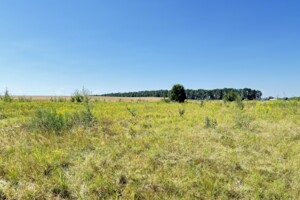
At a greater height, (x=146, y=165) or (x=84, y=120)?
(x=84, y=120)

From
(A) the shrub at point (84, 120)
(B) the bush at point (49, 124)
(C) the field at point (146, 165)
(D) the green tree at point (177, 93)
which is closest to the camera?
(C) the field at point (146, 165)

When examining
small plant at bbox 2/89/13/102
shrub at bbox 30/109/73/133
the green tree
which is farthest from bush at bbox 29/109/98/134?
the green tree

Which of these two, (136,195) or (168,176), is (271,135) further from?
(136,195)

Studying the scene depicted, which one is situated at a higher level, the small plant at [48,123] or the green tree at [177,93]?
the green tree at [177,93]

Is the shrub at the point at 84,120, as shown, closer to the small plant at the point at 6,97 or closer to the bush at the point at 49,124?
the bush at the point at 49,124

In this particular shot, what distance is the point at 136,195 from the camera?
3.82 m

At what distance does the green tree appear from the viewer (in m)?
40.5

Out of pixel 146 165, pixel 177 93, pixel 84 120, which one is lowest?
pixel 146 165

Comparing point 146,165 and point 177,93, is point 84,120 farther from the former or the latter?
point 177,93

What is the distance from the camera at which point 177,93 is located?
4094cm

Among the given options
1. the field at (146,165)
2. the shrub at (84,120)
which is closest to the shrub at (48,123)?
the field at (146,165)

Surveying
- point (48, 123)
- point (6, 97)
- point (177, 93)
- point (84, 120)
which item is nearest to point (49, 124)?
point (48, 123)

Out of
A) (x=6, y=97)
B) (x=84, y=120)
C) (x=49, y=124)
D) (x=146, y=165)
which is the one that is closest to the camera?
(x=146, y=165)

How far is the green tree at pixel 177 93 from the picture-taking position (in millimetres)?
40531
